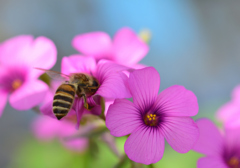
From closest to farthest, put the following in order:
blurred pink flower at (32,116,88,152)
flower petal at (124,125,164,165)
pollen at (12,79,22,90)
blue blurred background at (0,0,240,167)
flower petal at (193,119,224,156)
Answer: flower petal at (124,125,164,165) < flower petal at (193,119,224,156) < pollen at (12,79,22,90) < blurred pink flower at (32,116,88,152) < blue blurred background at (0,0,240,167)

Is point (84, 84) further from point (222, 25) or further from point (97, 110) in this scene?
point (222, 25)

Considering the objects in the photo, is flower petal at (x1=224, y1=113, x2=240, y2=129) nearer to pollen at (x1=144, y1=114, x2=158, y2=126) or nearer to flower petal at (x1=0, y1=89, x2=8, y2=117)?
pollen at (x1=144, y1=114, x2=158, y2=126)

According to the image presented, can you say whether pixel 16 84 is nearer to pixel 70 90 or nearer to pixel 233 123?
pixel 70 90

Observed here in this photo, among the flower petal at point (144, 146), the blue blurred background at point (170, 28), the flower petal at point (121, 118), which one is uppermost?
the flower petal at point (121, 118)

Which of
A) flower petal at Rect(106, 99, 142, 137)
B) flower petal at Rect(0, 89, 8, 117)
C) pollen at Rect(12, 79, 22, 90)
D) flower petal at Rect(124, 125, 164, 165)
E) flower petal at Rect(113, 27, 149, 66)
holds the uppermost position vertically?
flower petal at Rect(113, 27, 149, 66)

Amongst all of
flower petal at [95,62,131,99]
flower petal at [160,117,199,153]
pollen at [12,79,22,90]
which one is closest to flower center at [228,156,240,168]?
flower petal at [160,117,199,153]

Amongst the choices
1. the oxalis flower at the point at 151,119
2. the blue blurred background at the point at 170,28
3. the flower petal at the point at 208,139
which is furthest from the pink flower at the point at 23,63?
the blue blurred background at the point at 170,28

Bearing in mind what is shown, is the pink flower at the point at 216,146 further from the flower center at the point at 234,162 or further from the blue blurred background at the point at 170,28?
the blue blurred background at the point at 170,28
